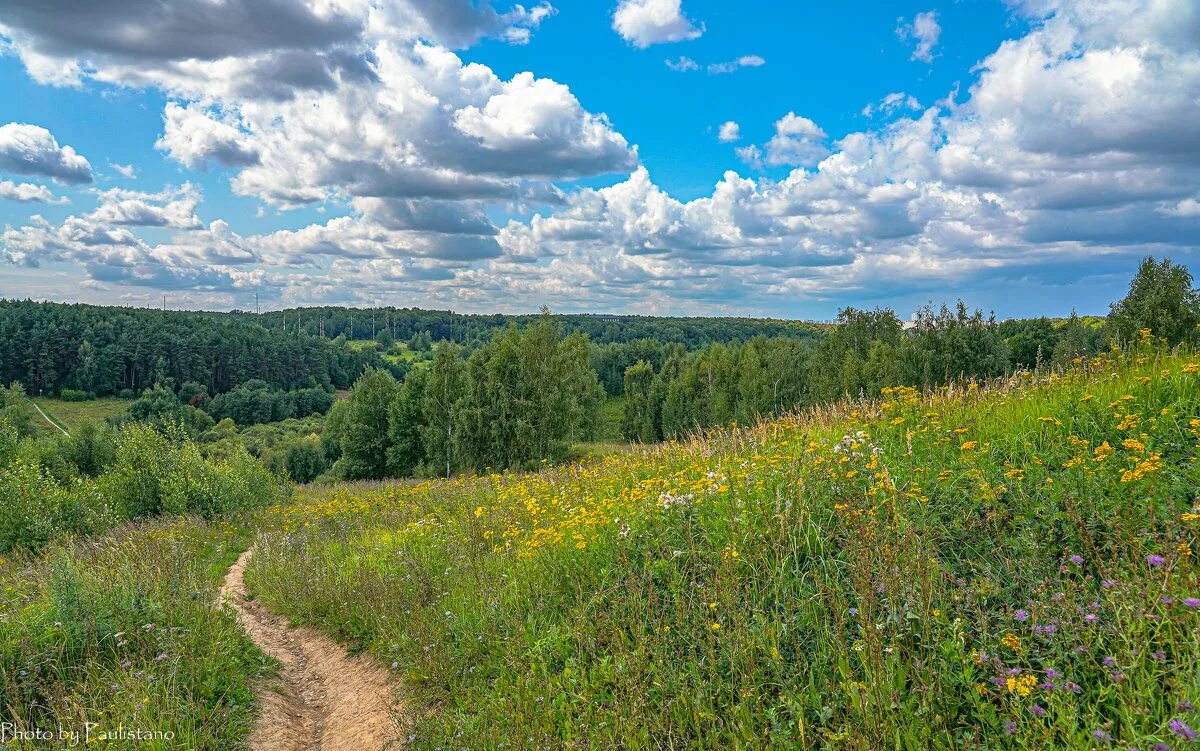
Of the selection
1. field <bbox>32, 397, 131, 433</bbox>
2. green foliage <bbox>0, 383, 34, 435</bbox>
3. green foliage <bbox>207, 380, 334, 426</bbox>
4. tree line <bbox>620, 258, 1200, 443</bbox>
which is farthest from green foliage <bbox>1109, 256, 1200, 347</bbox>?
field <bbox>32, 397, 131, 433</bbox>

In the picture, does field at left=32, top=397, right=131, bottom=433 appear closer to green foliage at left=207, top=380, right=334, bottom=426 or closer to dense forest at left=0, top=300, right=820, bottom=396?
dense forest at left=0, top=300, right=820, bottom=396

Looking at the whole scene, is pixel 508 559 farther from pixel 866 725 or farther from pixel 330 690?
pixel 866 725

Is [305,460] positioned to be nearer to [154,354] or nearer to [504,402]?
[504,402]

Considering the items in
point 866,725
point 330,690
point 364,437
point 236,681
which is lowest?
point 364,437

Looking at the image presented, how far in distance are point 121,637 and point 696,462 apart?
7090mm

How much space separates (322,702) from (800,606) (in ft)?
→ 18.8

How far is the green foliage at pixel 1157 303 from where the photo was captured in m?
33.1

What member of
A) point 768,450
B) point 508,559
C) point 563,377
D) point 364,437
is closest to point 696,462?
point 768,450

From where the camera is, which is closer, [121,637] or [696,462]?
[121,637]

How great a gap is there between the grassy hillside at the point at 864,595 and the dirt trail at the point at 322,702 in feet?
1.18

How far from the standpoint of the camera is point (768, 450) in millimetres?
7418

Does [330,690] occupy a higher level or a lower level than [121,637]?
lower

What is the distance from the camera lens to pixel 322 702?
6883mm

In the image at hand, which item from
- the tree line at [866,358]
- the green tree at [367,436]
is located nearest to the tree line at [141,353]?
the tree line at [866,358]
